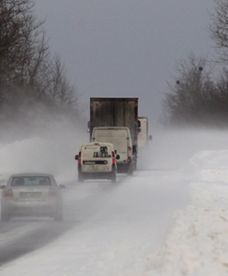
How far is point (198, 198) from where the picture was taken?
23.7 metres

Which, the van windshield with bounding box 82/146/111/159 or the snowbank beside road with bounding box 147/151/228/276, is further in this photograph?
the van windshield with bounding box 82/146/111/159

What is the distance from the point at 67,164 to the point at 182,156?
42.2 feet

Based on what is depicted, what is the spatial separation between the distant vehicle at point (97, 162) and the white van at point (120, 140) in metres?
4.02

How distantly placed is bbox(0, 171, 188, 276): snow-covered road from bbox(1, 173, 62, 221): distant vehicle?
0.45m

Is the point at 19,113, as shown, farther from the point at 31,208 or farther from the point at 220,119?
the point at 31,208

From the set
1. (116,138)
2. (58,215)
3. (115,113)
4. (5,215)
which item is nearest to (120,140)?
(116,138)

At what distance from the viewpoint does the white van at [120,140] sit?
45281 mm

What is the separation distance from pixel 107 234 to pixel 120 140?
89.7 feet

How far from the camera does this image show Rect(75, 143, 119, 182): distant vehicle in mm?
40875

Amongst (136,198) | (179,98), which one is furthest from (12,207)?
(179,98)

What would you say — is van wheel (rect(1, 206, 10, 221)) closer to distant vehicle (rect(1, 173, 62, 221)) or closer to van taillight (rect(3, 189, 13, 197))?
distant vehicle (rect(1, 173, 62, 221))

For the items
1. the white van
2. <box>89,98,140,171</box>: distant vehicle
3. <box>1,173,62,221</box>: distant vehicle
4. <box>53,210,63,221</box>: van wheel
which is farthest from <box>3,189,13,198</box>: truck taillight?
<box>89,98,140,171</box>: distant vehicle

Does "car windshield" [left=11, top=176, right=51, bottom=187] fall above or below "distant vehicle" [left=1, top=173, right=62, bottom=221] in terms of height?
above

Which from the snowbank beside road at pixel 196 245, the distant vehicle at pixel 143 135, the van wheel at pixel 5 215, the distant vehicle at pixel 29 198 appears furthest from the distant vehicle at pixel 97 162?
the distant vehicle at pixel 143 135
